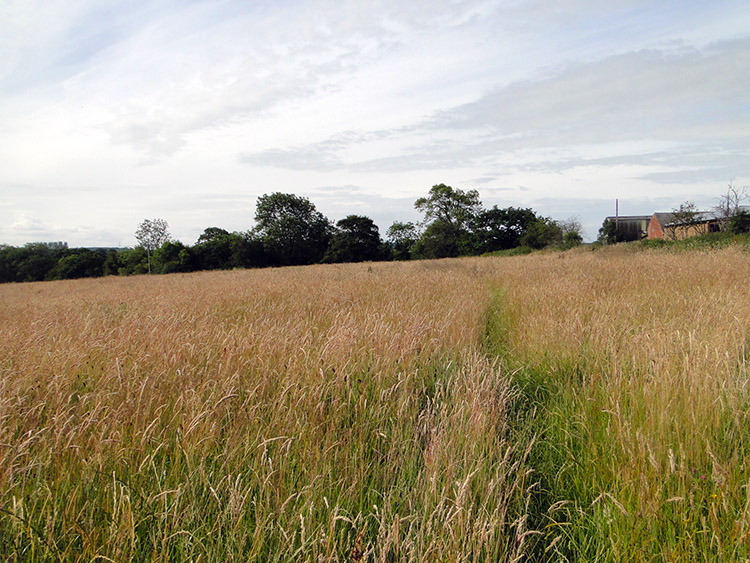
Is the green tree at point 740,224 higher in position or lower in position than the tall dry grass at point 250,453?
higher

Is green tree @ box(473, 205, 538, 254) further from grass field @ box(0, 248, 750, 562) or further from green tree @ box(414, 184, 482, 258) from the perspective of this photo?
grass field @ box(0, 248, 750, 562)

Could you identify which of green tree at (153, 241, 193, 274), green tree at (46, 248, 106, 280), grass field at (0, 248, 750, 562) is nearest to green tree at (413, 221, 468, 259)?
green tree at (153, 241, 193, 274)

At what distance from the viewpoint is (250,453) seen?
2184 millimetres

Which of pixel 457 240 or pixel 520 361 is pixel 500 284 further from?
pixel 457 240

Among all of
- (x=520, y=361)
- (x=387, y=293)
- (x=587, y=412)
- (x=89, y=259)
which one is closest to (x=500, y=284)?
(x=387, y=293)

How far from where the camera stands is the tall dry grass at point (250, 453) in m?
1.53

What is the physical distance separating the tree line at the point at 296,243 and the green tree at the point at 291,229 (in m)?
0.14

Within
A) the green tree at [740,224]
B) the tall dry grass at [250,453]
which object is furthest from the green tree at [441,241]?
the tall dry grass at [250,453]

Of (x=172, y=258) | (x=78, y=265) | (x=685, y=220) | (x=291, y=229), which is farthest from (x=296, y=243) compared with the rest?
(x=685, y=220)

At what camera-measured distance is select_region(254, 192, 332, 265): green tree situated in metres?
54.2

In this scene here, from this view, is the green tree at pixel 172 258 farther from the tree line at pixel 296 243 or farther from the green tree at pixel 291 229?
the green tree at pixel 291 229

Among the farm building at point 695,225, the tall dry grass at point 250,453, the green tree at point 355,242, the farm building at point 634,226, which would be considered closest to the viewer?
the tall dry grass at point 250,453

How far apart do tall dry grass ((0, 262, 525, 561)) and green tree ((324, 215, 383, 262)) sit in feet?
167

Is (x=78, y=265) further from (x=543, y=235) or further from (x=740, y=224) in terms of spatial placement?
(x=740, y=224)
